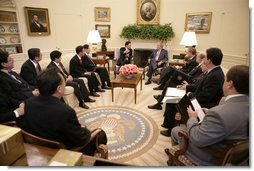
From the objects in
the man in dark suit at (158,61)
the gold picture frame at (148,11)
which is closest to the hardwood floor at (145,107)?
the man in dark suit at (158,61)

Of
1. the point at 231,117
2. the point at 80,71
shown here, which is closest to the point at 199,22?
the point at 80,71

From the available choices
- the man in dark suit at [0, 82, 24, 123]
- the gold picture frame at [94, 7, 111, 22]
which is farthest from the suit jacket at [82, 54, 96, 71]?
the man in dark suit at [0, 82, 24, 123]

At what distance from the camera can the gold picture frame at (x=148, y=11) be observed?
621 centimetres

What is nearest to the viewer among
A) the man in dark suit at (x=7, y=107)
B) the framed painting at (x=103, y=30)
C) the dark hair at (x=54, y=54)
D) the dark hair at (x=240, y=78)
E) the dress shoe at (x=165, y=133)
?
the dark hair at (x=240, y=78)

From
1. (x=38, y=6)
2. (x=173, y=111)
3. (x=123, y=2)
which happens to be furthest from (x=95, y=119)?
(x=123, y=2)

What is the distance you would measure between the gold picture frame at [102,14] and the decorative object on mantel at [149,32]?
2.53 feet

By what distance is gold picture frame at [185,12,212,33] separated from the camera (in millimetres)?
5555

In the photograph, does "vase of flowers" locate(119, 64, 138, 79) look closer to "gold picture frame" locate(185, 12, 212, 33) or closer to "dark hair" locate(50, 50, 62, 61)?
"dark hair" locate(50, 50, 62, 61)

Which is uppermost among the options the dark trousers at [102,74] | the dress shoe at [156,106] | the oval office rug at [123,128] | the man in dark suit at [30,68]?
the man in dark suit at [30,68]

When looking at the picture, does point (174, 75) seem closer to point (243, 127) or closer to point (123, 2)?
point (243, 127)

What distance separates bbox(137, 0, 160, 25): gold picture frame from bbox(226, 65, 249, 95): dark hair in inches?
212

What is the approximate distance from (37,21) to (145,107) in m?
4.21

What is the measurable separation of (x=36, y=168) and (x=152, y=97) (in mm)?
3497

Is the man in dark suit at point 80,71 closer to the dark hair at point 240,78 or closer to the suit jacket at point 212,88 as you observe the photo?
the suit jacket at point 212,88
